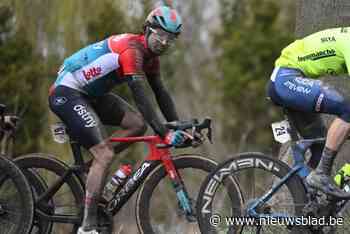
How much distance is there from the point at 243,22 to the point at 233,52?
4.30 ft

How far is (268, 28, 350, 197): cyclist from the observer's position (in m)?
7.71

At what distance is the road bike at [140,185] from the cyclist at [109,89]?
0.49 ft

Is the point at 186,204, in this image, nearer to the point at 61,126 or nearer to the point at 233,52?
the point at 61,126

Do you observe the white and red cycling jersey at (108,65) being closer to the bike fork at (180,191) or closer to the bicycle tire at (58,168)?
the bicycle tire at (58,168)

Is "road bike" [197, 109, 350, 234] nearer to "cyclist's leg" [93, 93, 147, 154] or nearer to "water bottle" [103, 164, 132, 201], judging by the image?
"water bottle" [103, 164, 132, 201]

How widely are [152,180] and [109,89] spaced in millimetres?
864

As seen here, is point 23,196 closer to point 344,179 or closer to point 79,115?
point 79,115

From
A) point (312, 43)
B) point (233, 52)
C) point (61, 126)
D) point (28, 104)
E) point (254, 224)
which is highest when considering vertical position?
point (312, 43)

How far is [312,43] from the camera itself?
7988 millimetres

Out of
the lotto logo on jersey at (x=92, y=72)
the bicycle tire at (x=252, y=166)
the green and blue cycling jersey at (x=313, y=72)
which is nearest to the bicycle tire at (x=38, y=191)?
the lotto logo on jersey at (x=92, y=72)

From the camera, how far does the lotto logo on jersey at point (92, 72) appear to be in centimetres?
838

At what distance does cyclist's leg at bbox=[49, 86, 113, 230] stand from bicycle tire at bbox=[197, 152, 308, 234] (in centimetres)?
87

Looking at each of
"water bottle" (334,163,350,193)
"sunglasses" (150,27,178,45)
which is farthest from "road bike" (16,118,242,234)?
"water bottle" (334,163,350,193)

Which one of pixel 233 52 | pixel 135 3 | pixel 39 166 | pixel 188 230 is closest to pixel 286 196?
pixel 188 230
